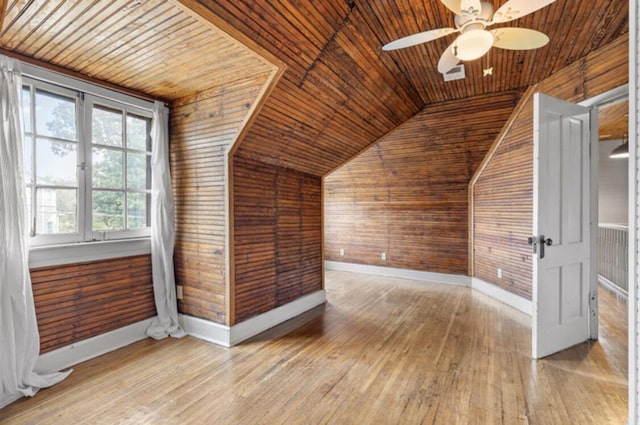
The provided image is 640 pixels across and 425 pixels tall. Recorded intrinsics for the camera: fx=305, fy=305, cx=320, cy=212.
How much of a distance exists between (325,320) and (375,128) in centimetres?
241

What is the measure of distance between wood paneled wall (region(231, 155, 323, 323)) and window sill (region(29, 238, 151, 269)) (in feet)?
3.26

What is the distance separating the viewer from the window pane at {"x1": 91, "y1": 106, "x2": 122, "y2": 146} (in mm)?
2779

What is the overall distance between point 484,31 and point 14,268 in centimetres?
345

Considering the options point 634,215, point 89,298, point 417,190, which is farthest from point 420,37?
point 417,190

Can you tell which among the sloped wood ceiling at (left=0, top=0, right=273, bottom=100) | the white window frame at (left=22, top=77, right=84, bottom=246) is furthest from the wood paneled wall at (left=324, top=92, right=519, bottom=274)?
the white window frame at (left=22, top=77, right=84, bottom=246)

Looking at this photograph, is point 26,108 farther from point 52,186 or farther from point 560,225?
point 560,225

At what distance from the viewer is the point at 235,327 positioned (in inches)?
114

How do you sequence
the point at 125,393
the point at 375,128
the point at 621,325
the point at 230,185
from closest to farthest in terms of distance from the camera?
the point at 125,393
the point at 230,185
the point at 621,325
the point at 375,128

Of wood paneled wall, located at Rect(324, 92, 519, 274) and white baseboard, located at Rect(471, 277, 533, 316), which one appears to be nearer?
white baseboard, located at Rect(471, 277, 533, 316)

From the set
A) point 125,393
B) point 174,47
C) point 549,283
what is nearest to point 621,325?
point 549,283

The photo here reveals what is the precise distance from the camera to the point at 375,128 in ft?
12.6

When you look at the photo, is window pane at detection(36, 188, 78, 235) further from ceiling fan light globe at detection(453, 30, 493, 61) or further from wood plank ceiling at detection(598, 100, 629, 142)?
wood plank ceiling at detection(598, 100, 629, 142)

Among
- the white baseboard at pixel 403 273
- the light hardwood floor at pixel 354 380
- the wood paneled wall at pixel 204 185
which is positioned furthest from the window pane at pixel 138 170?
the white baseboard at pixel 403 273

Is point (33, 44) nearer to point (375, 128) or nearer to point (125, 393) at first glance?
point (125, 393)
